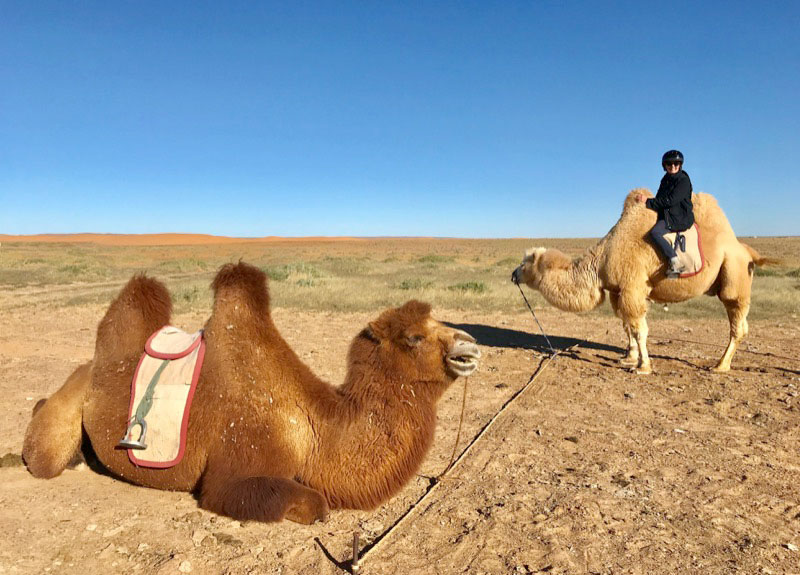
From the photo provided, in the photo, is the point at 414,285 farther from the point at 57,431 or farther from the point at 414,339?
the point at 414,339

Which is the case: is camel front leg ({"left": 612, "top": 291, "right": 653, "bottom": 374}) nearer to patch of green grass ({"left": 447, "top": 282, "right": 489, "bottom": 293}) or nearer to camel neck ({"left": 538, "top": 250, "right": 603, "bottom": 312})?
camel neck ({"left": 538, "top": 250, "right": 603, "bottom": 312})

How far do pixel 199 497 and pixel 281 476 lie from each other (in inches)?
30.5

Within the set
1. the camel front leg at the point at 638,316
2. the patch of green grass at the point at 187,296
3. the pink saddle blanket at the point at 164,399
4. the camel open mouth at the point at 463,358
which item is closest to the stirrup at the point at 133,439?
the pink saddle blanket at the point at 164,399

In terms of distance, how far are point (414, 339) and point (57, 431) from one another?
9.12ft

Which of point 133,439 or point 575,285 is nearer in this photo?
point 133,439

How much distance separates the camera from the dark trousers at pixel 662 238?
310 inches

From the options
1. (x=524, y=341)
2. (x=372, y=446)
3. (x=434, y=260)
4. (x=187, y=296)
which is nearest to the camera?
(x=372, y=446)

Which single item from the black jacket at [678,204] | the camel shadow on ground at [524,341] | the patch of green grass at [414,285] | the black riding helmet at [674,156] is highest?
the black riding helmet at [674,156]

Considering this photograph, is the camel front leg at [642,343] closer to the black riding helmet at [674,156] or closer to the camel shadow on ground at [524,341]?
the camel shadow on ground at [524,341]

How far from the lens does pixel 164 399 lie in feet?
12.0

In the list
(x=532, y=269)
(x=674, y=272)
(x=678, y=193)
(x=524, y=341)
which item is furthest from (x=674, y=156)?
(x=524, y=341)

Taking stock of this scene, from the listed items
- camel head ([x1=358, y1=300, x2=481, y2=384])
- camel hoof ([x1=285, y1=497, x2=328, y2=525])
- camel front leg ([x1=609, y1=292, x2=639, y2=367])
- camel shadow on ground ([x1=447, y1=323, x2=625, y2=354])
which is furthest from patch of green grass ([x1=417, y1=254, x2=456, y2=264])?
camel hoof ([x1=285, y1=497, x2=328, y2=525])

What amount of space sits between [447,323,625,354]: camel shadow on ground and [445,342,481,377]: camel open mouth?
697 cm

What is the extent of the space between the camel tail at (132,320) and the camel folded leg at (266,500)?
1.33 metres
